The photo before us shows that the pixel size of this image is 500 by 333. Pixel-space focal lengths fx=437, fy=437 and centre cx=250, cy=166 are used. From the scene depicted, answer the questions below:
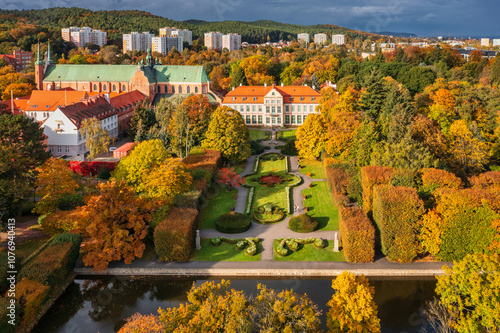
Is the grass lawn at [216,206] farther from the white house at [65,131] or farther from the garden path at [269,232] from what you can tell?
the white house at [65,131]

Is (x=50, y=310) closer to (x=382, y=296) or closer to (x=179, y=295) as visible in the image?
(x=179, y=295)

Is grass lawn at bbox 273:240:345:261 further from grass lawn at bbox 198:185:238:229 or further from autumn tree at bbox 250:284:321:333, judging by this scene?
autumn tree at bbox 250:284:321:333

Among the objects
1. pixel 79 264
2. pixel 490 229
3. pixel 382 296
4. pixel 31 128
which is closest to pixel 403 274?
pixel 382 296

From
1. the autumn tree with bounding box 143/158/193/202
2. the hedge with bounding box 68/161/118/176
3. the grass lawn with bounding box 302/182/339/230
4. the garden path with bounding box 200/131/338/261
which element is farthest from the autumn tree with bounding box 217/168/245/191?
the hedge with bounding box 68/161/118/176

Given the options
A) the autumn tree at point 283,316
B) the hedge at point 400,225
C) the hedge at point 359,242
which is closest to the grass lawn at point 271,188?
the hedge at point 359,242

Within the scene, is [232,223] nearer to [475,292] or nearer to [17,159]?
[475,292]

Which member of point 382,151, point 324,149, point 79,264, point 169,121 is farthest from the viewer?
point 169,121
